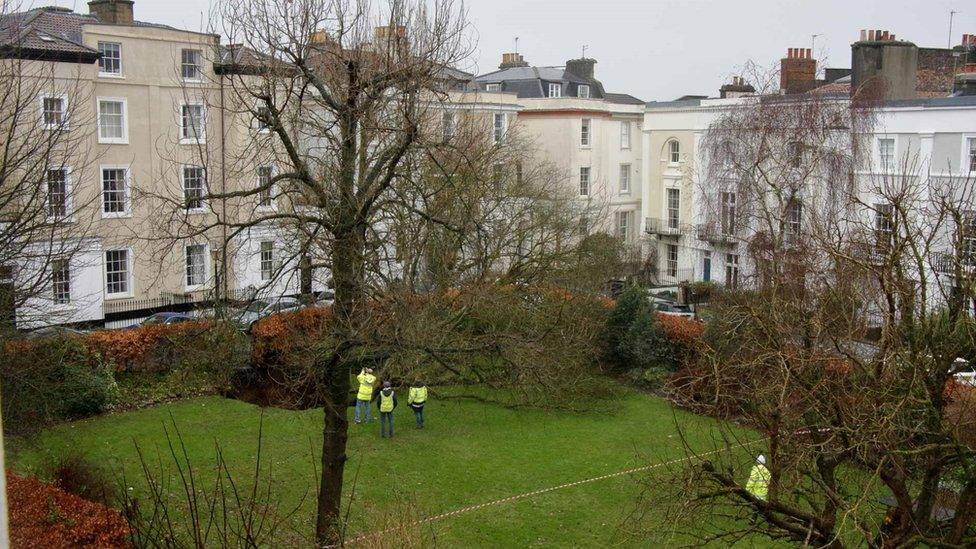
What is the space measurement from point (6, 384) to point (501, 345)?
304 inches

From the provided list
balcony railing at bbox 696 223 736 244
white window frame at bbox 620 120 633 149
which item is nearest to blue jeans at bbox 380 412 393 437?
balcony railing at bbox 696 223 736 244

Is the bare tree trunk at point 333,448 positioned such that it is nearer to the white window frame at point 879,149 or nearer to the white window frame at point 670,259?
the white window frame at point 879,149

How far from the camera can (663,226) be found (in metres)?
43.1

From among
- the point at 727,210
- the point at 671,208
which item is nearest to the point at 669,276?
the point at 671,208

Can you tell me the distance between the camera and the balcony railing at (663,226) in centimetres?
4198

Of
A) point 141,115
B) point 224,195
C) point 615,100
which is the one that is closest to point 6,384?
point 224,195

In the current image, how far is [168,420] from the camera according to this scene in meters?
20.1

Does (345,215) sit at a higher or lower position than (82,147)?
lower

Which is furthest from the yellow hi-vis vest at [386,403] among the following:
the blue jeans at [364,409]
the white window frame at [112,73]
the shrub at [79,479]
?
the white window frame at [112,73]

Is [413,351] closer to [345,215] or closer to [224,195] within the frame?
[345,215]

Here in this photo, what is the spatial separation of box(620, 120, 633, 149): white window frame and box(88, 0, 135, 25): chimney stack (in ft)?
78.7

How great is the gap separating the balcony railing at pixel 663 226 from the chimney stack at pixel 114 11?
23.9 metres

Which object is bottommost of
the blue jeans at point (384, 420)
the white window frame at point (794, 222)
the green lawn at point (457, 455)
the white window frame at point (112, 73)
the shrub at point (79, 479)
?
the green lawn at point (457, 455)

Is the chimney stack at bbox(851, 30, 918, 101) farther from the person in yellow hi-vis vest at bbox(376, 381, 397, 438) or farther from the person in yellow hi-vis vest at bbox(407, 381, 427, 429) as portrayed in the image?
the person in yellow hi-vis vest at bbox(376, 381, 397, 438)
